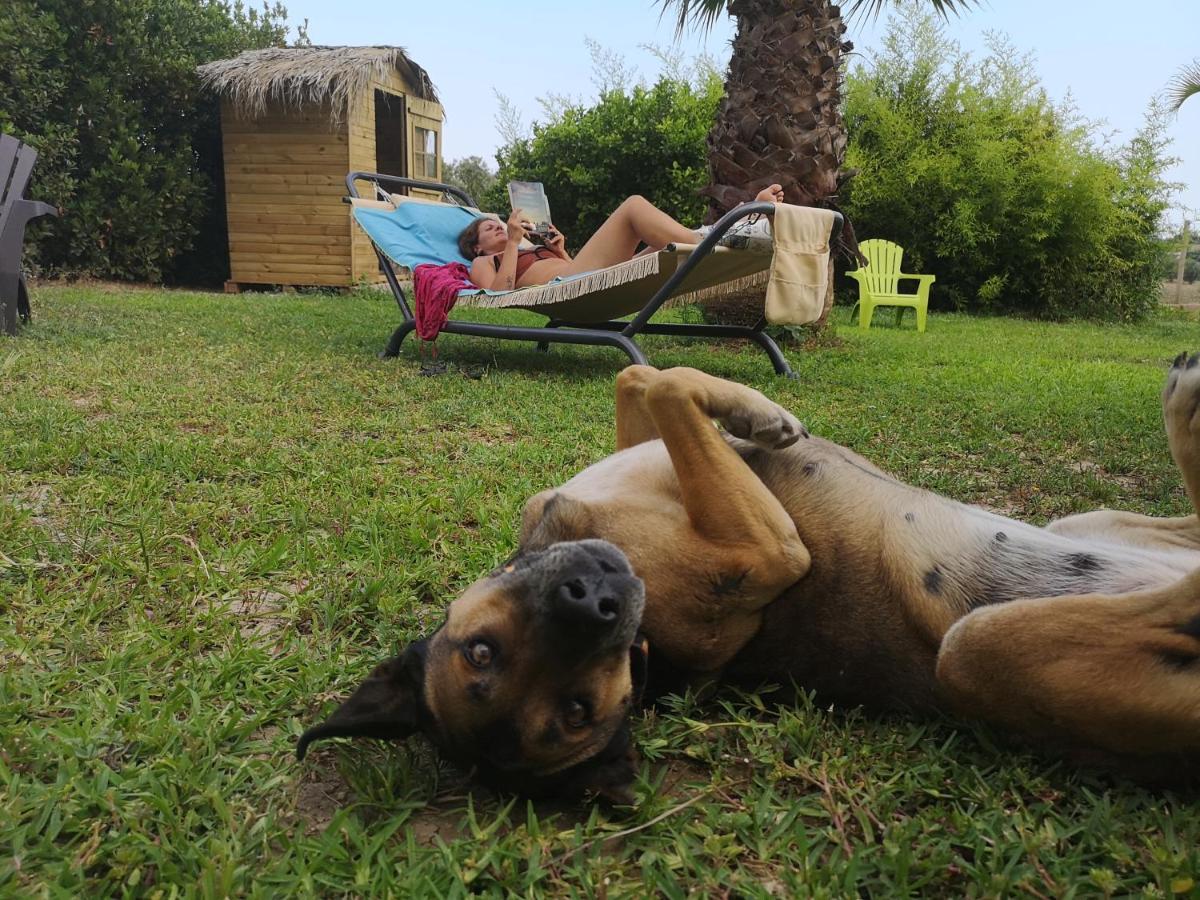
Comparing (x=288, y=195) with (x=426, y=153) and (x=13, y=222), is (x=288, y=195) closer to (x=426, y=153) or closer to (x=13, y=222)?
(x=426, y=153)

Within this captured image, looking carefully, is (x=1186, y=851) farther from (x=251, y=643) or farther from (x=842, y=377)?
(x=842, y=377)

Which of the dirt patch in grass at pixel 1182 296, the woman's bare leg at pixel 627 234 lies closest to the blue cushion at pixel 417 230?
the woman's bare leg at pixel 627 234

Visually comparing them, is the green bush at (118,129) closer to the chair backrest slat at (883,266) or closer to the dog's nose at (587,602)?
the chair backrest slat at (883,266)

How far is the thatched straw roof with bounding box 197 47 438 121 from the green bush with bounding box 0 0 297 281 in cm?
78

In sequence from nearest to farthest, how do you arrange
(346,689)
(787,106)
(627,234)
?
(346,689) → (627,234) → (787,106)

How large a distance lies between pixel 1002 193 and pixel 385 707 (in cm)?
1672

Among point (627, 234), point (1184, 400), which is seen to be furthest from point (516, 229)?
point (1184, 400)

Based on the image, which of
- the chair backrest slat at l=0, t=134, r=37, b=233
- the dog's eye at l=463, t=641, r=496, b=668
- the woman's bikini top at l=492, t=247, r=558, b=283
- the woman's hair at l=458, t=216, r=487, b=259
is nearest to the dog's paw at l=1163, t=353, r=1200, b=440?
the dog's eye at l=463, t=641, r=496, b=668

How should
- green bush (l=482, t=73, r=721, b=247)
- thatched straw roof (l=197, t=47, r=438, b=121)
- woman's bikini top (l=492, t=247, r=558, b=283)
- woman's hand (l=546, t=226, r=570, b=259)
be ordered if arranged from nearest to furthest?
woman's bikini top (l=492, t=247, r=558, b=283), woman's hand (l=546, t=226, r=570, b=259), thatched straw roof (l=197, t=47, r=438, b=121), green bush (l=482, t=73, r=721, b=247)

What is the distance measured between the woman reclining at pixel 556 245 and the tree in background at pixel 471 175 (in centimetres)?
1284

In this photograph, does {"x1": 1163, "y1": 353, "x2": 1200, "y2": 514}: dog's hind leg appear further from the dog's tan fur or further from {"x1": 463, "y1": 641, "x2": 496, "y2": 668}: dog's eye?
{"x1": 463, "y1": 641, "x2": 496, "y2": 668}: dog's eye

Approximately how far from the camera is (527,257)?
8.28 m

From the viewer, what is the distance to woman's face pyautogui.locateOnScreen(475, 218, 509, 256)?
8.27m

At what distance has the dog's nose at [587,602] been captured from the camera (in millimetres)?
1665
